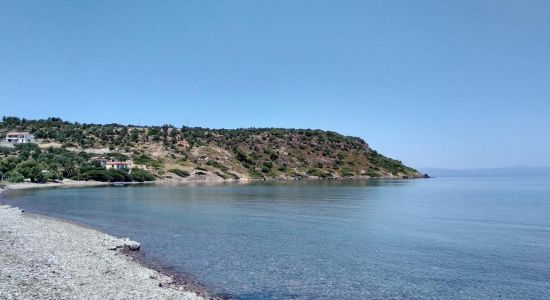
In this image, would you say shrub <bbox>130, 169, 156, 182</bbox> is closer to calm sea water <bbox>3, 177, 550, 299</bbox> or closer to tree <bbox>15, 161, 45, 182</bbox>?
tree <bbox>15, 161, 45, 182</bbox>

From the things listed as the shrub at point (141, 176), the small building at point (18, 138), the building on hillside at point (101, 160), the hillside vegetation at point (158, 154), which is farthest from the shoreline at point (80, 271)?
the small building at point (18, 138)

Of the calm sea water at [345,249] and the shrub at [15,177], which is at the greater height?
the shrub at [15,177]

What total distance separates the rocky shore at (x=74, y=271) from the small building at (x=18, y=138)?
476 ft

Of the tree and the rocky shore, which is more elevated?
the tree

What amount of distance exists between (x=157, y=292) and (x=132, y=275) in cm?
321

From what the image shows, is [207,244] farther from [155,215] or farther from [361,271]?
[155,215]

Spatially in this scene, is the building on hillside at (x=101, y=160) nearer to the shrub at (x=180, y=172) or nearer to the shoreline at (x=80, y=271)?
the shrub at (x=180, y=172)

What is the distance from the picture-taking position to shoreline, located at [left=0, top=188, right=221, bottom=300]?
1623 cm

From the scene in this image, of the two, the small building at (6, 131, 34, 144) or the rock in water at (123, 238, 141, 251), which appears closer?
the rock in water at (123, 238, 141, 251)

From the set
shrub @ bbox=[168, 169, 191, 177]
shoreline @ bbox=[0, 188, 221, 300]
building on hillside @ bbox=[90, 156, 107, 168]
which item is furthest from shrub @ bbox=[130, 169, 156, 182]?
shoreline @ bbox=[0, 188, 221, 300]

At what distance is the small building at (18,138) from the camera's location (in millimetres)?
157875

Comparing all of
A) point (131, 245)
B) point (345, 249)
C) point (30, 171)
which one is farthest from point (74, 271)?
point (30, 171)

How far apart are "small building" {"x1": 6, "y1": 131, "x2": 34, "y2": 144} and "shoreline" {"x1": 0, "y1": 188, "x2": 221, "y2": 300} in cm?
14524

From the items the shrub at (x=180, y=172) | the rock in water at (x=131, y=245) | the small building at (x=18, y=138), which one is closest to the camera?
the rock in water at (x=131, y=245)
